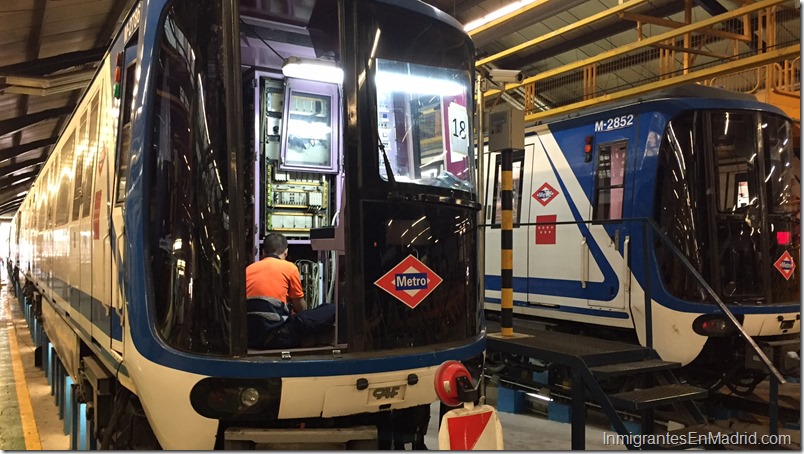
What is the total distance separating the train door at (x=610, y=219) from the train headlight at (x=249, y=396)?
3.78 metres

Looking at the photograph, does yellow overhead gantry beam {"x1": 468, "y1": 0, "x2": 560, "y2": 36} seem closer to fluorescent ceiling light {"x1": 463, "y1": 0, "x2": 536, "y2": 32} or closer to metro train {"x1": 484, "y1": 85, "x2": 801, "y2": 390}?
fluorescent ceiling light {"x1": 463, "y1": 0, "x2": 536, "y2": 32}

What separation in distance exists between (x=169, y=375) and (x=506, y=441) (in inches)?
139

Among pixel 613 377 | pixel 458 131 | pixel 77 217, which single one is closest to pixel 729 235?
pixel 613 377

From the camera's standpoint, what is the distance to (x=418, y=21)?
11.4ft

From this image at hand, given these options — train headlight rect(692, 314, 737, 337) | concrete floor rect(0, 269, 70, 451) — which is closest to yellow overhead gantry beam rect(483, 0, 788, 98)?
train headlight rect(692, 314, 737, 337)

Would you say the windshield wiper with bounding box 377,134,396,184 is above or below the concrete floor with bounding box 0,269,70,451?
above

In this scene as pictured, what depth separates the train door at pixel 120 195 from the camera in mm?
3156

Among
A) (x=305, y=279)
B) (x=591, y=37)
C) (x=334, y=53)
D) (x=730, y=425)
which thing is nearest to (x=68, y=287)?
(x=305, y=279)

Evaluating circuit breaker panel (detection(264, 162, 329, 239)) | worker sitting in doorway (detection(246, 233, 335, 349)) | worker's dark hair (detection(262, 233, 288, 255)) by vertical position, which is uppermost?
circuit breaker panel (detection(264, 162, 329, 239))

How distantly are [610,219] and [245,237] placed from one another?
3940 millimetres

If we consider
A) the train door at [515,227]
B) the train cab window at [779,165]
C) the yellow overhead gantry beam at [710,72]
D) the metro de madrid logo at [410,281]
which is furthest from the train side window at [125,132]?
the yellow overhead gantry beam at [710,72]

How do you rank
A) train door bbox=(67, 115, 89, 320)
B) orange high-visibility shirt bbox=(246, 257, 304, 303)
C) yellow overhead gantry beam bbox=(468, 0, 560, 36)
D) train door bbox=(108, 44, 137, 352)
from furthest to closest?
yellow overhead gantry beam bbox=(468, 0, 560, 36) → train door bbox=(67, 115, 89, 320) → orange high-visibility shirt bbox=(246, 257, 304, 303) → train door bbox=(108, 44, 137, 352)

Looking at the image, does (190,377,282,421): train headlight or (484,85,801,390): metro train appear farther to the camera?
(484,85,801,390): metro train

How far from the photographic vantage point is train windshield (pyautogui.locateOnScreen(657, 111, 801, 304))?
18.3 ft
